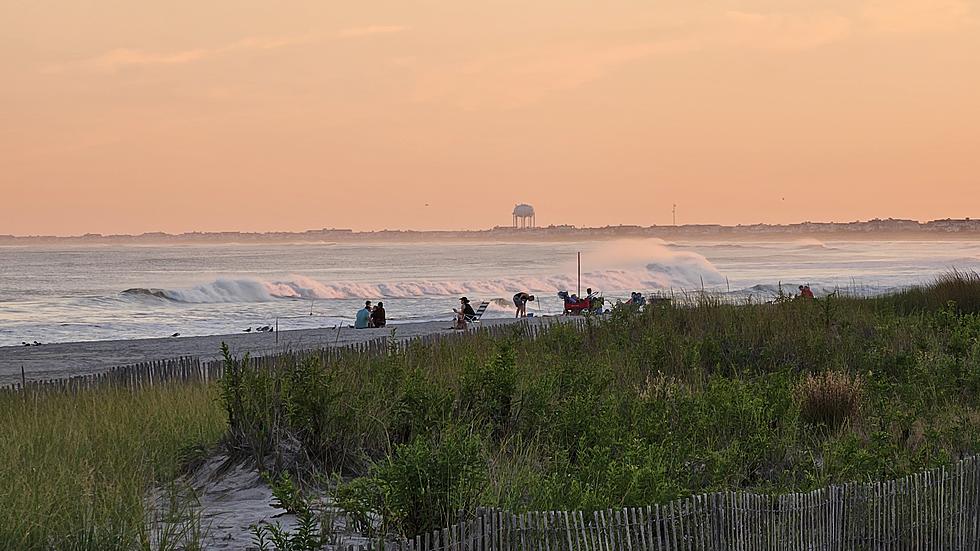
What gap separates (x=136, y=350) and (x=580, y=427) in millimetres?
18613

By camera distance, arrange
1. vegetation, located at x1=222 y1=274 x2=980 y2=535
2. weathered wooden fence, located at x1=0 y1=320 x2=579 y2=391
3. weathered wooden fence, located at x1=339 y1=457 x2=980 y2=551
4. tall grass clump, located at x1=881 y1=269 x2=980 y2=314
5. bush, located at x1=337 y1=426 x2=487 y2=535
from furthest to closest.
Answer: tall grass clump, located at x1=881 y1=269 x2=980 y2=314
weathered wooden fence, located at x1=0 y1=320 x2=579 y2=391
vegetation, located at x1=222 y1=274 x2=980 y2=535
bush, located at x1=337 y1=426 x2=487 y2=535
weathered wooden fence, located at x1=339 y1=457 x2=980 y2=551

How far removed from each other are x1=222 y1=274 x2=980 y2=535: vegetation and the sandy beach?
10171 millimetres

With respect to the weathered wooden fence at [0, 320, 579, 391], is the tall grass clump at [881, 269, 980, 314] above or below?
above

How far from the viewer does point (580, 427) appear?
8273mm

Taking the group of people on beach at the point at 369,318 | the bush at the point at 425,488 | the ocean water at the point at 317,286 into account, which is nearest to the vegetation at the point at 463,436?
the bush at the point at 425,488

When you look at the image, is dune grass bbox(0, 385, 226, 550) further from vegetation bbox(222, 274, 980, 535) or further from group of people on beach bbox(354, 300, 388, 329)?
group of people on beach bbox(354, 300, 388, 329)

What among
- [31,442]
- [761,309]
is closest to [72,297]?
[761,309]

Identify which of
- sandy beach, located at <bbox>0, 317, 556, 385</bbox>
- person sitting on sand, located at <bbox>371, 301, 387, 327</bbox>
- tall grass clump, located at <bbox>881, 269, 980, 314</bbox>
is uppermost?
tall grass clump, located at <bbox>881, 269, 980, 314</bbox>

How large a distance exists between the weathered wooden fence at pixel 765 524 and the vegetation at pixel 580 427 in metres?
0.37

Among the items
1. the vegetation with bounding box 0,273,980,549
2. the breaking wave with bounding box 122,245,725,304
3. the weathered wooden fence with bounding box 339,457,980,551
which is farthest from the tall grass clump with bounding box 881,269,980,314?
the breaking wave with bounding box 122,245,725,304

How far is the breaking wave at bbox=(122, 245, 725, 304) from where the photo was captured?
6081cm

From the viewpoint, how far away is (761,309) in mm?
16266

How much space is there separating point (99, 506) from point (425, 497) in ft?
6.41

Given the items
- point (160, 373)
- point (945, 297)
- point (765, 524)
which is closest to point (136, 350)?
point (160, 373)
